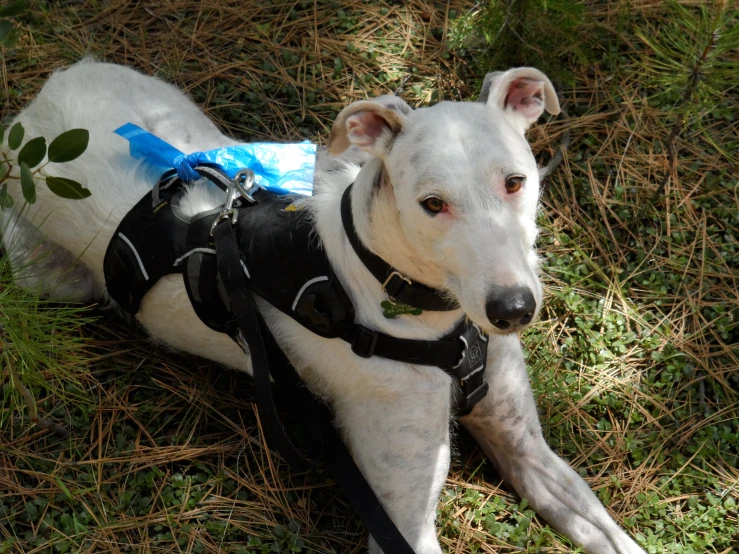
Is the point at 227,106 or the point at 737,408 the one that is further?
the point at 227,106

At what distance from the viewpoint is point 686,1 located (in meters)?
4.82

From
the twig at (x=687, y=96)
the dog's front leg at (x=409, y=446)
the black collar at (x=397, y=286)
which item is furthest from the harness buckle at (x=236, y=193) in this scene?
the twig at (x=687, y=96)

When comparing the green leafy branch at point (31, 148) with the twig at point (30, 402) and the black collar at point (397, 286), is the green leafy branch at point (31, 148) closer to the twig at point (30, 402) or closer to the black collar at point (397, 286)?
the twig at point (30, 402)

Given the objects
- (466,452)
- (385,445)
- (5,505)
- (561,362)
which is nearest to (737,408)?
(561,362)

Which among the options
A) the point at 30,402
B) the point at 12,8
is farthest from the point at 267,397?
the point at 12,8

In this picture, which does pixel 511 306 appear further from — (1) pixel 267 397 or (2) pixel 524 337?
(2) pixel 524 337

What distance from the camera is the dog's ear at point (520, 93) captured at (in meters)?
2.89

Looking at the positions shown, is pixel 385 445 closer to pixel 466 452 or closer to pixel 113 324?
pixel 466 452

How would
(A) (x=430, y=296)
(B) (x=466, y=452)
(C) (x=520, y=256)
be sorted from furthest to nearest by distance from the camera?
(B) (x=466, y=452) < (A) (x=430, y=296) < (C) (x=520, y=256)

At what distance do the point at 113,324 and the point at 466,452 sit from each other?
1.93 m

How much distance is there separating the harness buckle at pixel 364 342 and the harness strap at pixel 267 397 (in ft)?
1.28

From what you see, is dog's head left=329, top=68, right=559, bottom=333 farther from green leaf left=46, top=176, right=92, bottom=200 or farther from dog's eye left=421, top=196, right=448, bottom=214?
green leaf left=46, top=176, right=92, bottom=200

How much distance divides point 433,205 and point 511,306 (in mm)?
434

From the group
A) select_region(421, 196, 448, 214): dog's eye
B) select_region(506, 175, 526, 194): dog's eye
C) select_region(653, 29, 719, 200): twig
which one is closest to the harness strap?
select_region(421, 196, 448, 214): dog's eye
